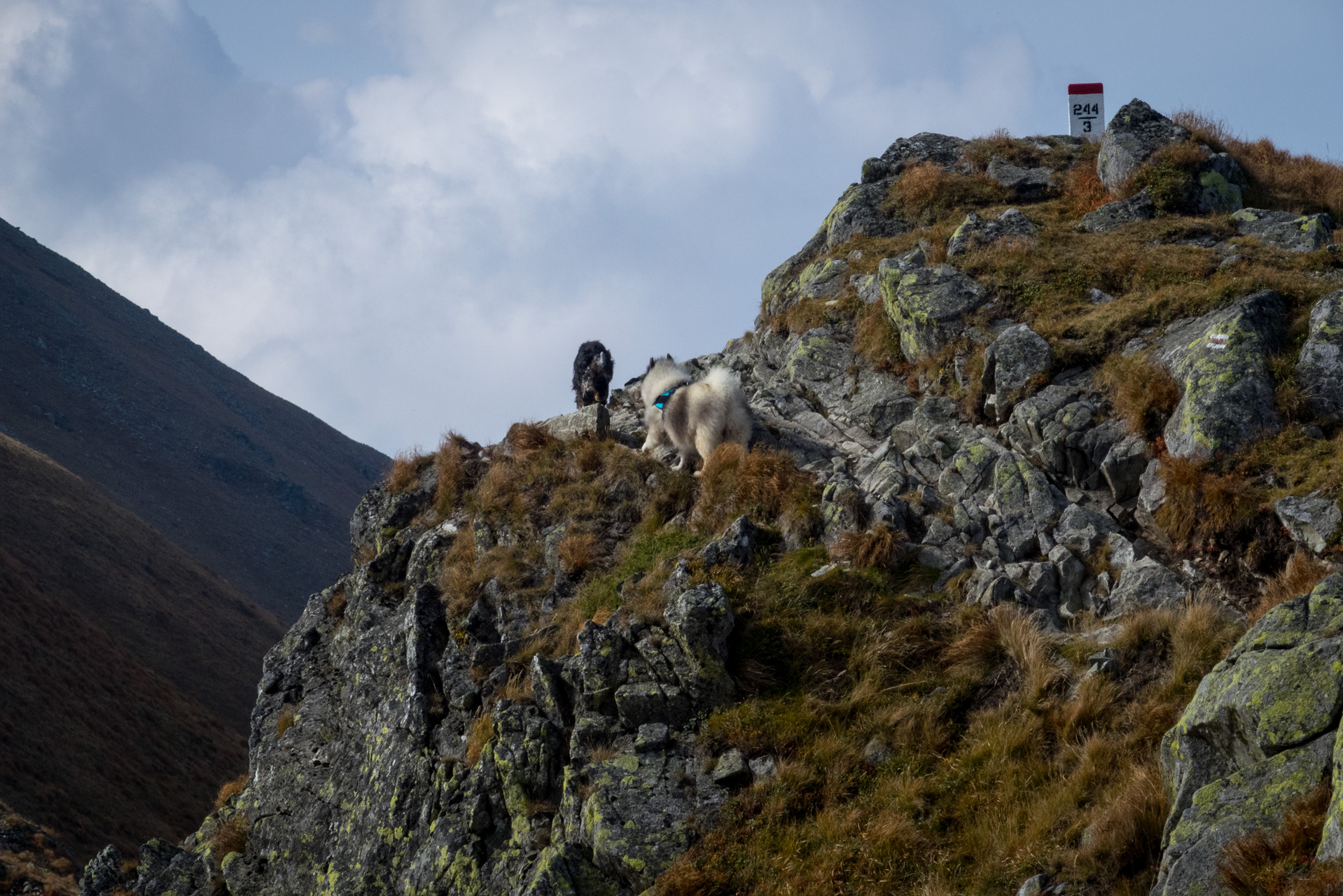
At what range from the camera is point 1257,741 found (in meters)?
5.61

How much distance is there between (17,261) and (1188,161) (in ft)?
482

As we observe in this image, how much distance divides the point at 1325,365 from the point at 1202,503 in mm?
2644

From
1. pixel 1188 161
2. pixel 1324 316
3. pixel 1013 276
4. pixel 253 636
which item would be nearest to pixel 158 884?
pixel 1013 276

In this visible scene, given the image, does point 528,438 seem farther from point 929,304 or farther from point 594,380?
point 929,304

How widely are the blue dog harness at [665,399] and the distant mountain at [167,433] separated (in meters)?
87.5

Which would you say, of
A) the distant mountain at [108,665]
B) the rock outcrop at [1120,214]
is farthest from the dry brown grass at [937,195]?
the distant mountain at [108,665]

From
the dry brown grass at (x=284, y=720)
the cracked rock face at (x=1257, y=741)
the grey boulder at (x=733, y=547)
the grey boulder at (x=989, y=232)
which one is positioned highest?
the grey boulder at (x=989, y=232)

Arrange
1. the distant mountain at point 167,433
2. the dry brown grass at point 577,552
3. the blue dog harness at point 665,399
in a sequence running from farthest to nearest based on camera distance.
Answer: the distant mountain at point 167,433
the blue dog harness at point 665,399
the dry brown grass at point 577,552

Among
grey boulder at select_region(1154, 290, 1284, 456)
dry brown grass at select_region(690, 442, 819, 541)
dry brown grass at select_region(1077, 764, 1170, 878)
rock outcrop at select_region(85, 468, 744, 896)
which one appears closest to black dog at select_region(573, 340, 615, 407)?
rock outcrop at select_region(85, 468, 744, 896)

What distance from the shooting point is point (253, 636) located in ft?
240

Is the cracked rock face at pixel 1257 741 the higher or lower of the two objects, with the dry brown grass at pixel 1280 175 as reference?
lower

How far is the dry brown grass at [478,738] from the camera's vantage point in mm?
10484

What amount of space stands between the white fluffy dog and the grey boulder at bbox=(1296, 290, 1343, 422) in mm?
7393

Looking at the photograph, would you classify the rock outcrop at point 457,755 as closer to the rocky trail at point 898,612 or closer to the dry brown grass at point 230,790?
the rocky trail at point 898,612
